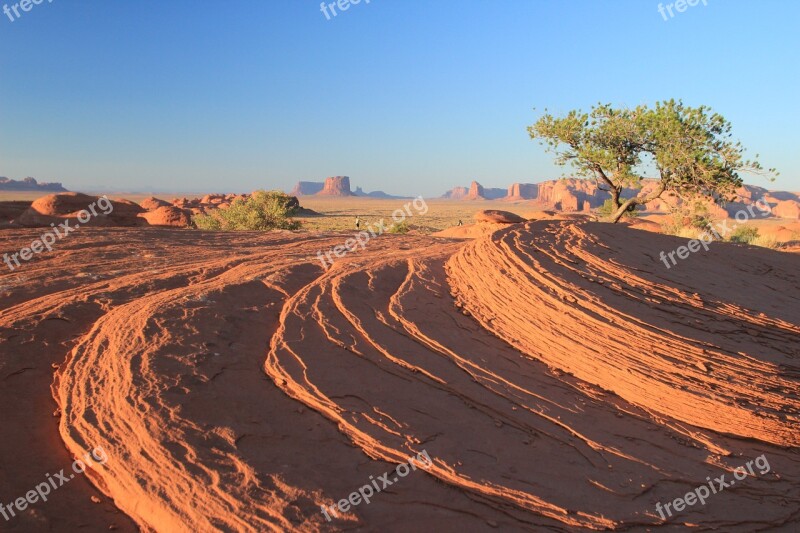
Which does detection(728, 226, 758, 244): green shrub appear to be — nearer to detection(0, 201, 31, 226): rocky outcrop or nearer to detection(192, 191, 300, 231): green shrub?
detection(192, 191, 300, 231): green shrub

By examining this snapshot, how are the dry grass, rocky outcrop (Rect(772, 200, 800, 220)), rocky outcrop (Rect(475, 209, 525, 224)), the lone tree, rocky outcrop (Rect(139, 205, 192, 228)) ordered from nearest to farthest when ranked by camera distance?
the lone tree < rocky outcrop (Rect(475, 209, 525, 224)) < rocky outcrop (Rect(139, 205, 192, 228)) < the dry grass < rocky outcrop (Rect(772, 200, 800, 220))

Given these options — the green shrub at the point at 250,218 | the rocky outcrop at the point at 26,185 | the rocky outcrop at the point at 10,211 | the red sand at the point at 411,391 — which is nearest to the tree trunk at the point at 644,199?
the red sand at the point at 411,391

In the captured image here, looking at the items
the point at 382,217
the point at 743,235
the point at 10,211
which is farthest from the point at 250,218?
the point at 382,217

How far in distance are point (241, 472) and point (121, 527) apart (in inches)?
31.9

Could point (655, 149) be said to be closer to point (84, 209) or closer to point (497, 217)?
point (497, 217)

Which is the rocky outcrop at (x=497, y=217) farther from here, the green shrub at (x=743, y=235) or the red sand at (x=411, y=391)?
the red sand at (x=411, y=391)

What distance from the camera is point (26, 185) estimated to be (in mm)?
157875

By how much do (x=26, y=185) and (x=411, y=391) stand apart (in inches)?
7910

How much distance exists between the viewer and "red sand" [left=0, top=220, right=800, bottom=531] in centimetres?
346

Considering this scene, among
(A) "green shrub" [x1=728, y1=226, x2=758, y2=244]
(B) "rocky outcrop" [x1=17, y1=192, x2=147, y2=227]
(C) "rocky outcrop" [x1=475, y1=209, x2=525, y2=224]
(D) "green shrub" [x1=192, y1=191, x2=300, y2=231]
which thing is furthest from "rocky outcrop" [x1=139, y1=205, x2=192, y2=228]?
(A) "green shrub" [x1=728, y1=226, x2=758, y2=244]

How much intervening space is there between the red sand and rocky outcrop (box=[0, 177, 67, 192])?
18786cm

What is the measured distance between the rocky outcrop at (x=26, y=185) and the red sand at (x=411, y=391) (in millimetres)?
187864

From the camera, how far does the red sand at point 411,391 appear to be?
11.3 feet

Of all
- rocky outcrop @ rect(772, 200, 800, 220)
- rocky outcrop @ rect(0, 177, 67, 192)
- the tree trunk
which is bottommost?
rocky outcrop @ rect(0, 177, 67, 192)
